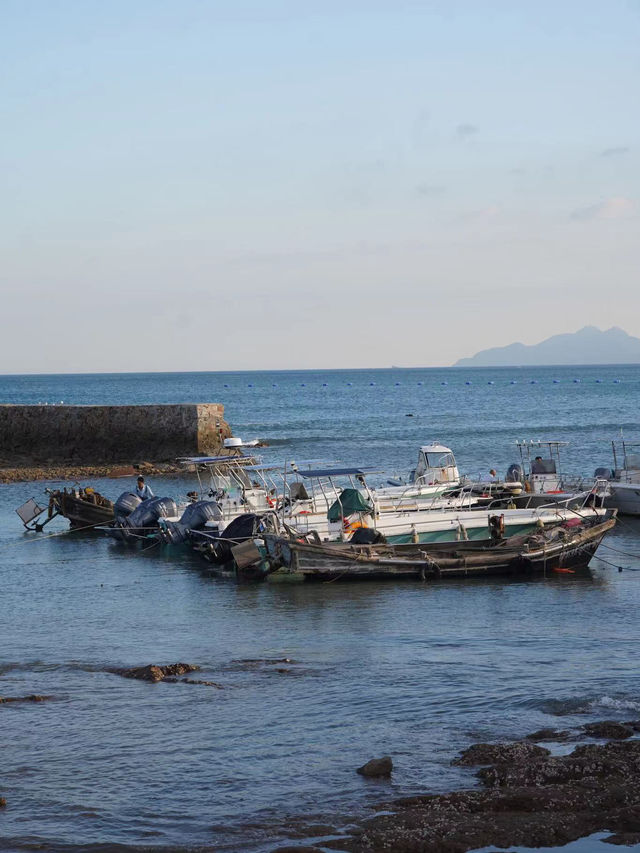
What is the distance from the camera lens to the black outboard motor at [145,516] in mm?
36562

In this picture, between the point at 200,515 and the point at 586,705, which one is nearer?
the point at 586,705

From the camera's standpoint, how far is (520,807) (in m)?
12.2

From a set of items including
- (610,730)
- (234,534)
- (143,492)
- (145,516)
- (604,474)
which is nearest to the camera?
(610,730)

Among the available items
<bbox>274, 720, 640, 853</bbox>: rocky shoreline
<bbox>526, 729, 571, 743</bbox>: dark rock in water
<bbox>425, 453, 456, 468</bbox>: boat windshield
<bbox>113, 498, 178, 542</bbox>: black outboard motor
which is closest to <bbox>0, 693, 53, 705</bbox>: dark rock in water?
<bbox>274, 720, 640, 853</bbox>: rocky shoreline

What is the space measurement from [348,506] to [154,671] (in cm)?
1252

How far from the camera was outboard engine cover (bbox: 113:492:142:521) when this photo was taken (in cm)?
3797

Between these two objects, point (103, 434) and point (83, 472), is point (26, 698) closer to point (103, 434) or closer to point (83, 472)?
point (83, 472)

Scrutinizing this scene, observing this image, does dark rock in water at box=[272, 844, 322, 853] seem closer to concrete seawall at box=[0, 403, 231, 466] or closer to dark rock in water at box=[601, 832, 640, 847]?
dark rock in water at box=[601, 832, 640, 847]

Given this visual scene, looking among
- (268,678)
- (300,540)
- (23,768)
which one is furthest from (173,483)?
(23,768)

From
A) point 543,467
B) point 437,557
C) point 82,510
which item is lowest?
point 437,557

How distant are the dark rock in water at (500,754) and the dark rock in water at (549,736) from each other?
45cm

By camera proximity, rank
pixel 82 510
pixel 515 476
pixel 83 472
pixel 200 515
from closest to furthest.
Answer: pixel 200 515
pixel 82 510
pixel 515 476
pixel 83 472

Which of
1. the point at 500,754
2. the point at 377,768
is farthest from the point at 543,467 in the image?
the point at 377,768

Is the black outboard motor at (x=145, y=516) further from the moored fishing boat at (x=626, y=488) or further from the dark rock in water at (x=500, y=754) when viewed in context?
the dark rock in water at (x=500, y=754)
